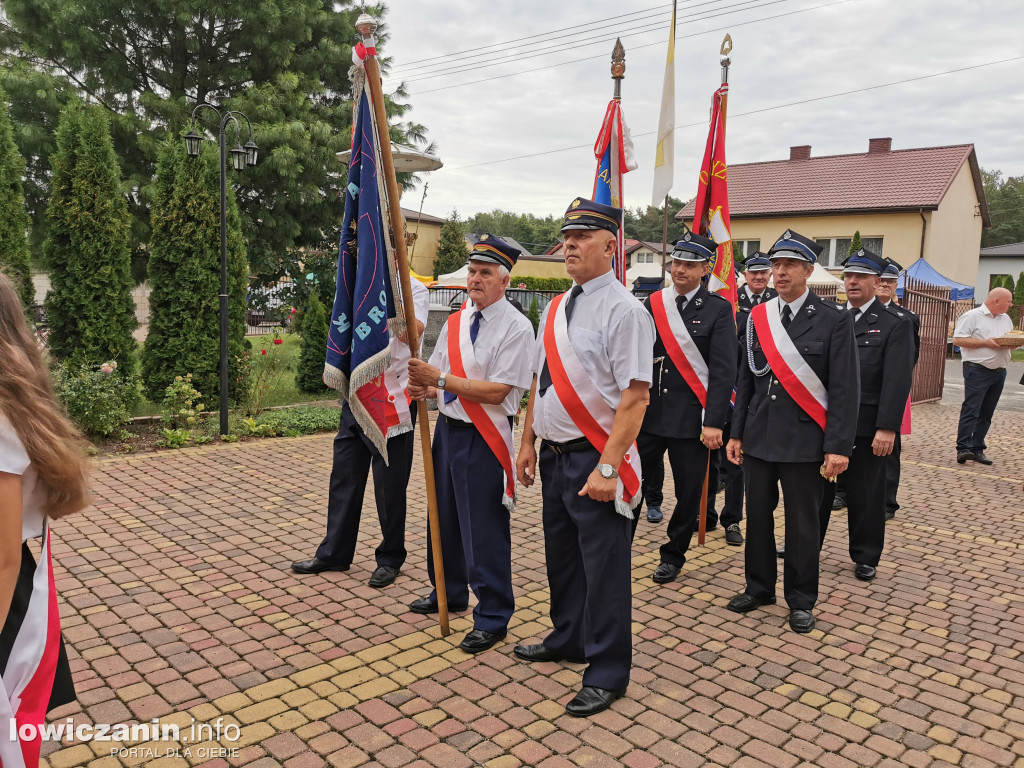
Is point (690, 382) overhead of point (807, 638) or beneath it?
overhead

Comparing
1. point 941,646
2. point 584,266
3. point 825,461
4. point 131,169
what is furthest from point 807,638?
point 131,169

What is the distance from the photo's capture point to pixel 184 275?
1028 cm

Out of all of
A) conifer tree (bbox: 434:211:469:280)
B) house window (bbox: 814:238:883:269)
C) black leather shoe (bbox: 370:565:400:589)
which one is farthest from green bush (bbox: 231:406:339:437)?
conifer tree (bbox: 434:211:469:280)

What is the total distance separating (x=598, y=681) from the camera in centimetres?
343

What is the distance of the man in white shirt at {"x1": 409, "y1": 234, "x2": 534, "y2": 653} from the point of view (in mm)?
3975

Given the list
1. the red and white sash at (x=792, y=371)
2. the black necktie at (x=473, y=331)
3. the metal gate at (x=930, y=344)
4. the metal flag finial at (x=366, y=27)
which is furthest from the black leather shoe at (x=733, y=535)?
the metal gate at (x=930, y=344)

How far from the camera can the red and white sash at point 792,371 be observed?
14.5ft

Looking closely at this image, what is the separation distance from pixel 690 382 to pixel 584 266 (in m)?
2.04

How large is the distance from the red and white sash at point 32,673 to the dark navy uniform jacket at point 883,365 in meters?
4.80

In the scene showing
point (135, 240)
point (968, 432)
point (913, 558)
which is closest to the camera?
point (913, 558)

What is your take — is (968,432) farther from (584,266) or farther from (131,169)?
(131,169)

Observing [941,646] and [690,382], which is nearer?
[941,646]

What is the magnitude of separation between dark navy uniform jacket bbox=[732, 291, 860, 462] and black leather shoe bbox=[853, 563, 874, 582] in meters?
1.39

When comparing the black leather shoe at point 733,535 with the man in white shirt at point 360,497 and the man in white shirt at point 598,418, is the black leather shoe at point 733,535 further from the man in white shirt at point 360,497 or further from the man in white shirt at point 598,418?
the man in white shirt at point 598,418
